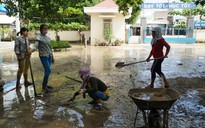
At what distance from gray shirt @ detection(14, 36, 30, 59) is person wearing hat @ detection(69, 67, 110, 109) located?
264 centimetres

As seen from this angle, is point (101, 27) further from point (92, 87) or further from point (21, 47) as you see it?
point (92, 87)

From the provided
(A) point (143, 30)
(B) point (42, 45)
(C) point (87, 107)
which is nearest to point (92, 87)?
(C) point (87, 107)

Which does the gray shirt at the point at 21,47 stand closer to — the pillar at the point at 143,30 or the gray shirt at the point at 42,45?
the gray shirt at the point at 42,45

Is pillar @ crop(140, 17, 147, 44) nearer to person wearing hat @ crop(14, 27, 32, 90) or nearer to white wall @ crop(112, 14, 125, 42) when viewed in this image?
white wall @ crop(112, 14, 125, 42)

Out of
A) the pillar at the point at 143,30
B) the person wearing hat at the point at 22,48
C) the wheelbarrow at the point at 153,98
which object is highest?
the pillar at the point at 143,30

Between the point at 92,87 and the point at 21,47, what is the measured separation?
118 inches

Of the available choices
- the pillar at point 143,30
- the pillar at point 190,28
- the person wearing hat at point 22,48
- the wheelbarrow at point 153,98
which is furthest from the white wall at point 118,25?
the wheelbarrow at point 153,98

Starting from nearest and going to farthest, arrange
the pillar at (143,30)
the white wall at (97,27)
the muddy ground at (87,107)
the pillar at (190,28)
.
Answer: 1. the muddy ground at (87,107)
2. the white wall at (97,27)
3. the pillar at (143,30)
4. the pillar at (190,28)

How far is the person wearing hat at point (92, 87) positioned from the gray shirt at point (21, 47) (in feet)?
8.65

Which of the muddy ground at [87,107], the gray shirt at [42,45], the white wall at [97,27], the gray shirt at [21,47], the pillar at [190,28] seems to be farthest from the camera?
the pillar at [190,28]

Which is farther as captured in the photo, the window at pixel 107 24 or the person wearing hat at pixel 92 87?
the window at pixel 107 24

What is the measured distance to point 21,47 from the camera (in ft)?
24.3

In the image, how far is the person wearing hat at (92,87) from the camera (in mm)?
5434

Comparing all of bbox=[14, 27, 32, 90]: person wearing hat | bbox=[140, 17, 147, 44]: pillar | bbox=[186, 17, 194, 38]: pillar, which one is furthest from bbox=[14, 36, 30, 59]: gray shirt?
bbox=[186, 17, 194, 38]: pillar
